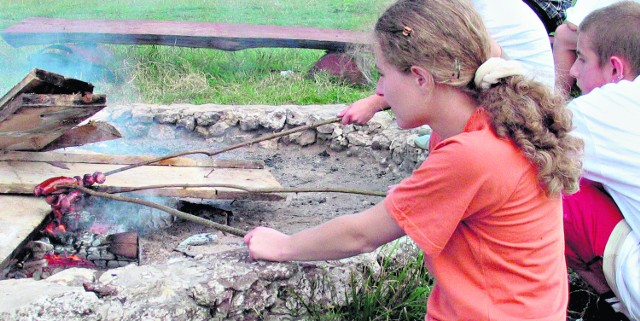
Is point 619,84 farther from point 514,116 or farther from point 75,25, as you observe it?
point 75,25

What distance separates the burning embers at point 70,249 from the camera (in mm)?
3211

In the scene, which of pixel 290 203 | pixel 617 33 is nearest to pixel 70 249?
pixel 290 203

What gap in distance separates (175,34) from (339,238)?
5614 millimetres

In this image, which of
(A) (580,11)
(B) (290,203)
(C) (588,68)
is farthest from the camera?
(A) (580,11)

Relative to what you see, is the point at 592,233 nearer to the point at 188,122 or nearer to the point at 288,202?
the point at 288,202

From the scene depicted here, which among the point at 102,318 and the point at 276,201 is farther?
the point at 276,201

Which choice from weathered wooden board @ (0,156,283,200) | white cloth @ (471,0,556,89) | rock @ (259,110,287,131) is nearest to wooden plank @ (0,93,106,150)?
weathered wooden board @ (0,156,283,200)

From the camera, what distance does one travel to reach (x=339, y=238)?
2.23 m

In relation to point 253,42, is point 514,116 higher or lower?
higher

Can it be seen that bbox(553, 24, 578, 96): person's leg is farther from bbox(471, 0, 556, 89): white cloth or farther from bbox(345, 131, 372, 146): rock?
bbox(345, 131, 372, 146): rock

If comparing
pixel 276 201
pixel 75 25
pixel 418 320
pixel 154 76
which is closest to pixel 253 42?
pixel 154 76

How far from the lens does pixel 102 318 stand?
2.43 m

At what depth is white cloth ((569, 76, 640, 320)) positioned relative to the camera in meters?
2.68

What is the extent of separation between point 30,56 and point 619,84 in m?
6.47
